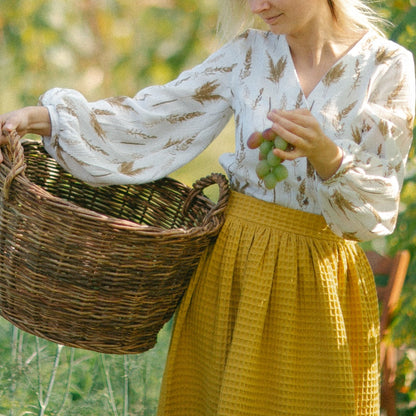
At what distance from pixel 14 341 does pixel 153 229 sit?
39.7 inches

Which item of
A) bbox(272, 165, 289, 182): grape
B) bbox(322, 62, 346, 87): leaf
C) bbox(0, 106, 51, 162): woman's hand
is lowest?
bbox(272, 165, 289, 182): grape

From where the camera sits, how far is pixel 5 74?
3139 millimetres

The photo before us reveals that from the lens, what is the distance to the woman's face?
4.45 feet

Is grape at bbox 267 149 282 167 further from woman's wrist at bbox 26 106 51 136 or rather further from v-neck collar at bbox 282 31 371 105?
woman's wrist at bbox 26 106 51 136

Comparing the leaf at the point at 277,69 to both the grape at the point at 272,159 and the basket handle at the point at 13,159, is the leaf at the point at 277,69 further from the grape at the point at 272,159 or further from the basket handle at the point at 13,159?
the basket handle at the point at 13,159

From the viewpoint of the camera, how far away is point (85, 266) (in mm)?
1296

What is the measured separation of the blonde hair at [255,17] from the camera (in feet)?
4.91

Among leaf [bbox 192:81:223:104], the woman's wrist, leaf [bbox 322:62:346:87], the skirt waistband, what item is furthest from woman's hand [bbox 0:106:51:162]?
leaf [bbox 322:62:346:87]

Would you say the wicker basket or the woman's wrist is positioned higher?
the woman's wrist

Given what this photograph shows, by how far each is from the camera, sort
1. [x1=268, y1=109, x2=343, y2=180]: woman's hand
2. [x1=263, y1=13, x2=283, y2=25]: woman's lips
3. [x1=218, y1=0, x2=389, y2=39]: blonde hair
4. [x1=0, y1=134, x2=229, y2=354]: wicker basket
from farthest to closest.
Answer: [x1=218, y1=0, x2=389, y2=39]: blonde hair, [x1=263, y1=13, x2=283, y2=25]: woman's lips, [x1=0, y1=134, x2=229, y2=354]: wicker basket, [x1=268, y1=109, x2=343, y2=180]: woman's hand

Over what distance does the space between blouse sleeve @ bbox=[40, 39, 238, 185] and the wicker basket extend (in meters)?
0.15

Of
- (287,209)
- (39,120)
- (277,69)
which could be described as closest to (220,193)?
(287,209)

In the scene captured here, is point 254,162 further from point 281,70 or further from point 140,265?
point 140,265

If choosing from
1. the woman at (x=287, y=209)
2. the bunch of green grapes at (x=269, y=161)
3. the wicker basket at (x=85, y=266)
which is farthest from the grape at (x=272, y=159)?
the wicker basket at (x=85, y=266)
